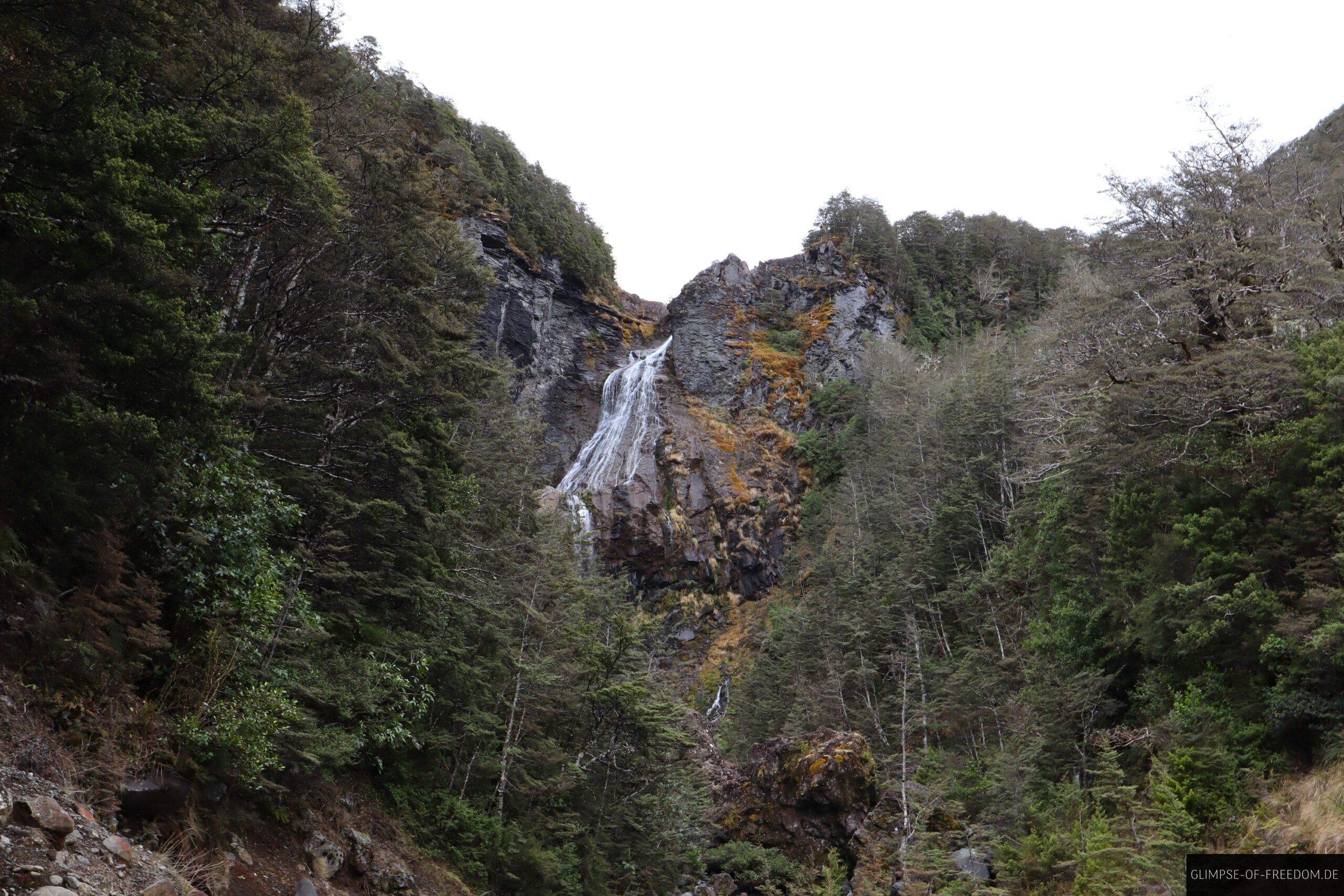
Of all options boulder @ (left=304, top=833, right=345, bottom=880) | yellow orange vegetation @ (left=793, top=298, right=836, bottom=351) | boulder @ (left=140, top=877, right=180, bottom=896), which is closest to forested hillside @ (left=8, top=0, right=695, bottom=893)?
boulder @ (left=304, top=833, right=345, bottom=880)

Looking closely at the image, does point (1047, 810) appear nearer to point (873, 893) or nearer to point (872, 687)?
point (873, 893)

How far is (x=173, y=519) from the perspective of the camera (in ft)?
25.0

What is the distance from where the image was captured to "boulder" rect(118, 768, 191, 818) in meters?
6.37

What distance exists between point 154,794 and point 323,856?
10.1ft

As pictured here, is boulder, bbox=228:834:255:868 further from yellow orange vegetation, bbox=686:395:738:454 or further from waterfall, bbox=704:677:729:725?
yellow orange vegetation, bbox=686:395:738:454

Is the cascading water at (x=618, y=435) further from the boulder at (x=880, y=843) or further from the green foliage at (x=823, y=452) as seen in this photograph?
the boulder at (x=880, y=843)

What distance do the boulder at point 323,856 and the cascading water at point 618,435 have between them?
84.9ft

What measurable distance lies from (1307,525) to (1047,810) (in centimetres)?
746

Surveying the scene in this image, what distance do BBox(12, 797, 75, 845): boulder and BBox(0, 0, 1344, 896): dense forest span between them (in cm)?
90

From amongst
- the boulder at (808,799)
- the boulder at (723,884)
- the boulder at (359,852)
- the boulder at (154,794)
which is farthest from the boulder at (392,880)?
the boulder at (808,799)

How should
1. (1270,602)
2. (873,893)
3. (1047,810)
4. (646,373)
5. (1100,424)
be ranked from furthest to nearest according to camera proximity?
1. (646,373)
2. (1100,424)
3. (1047,810)
4. (873,893)
5. (1270,602)

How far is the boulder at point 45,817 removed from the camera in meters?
4.80

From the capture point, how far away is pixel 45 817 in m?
4.90

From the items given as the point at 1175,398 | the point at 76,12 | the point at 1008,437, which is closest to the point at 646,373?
the point at 1008,437
